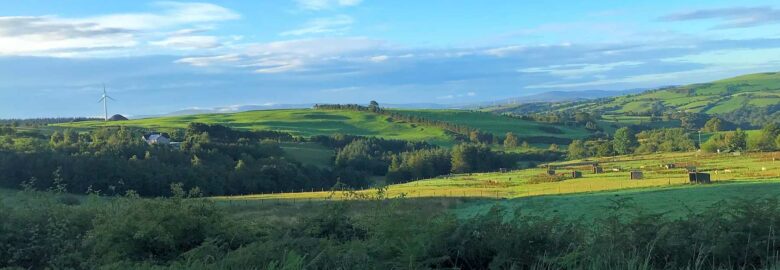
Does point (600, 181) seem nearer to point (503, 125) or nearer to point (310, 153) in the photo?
point (310, 153)

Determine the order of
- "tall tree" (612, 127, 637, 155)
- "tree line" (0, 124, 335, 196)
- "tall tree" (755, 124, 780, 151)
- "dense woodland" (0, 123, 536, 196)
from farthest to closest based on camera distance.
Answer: "tall tree" (612, 127, 637, 155) → "tall tree" (755, 124, 780, 151) → "dense woodland" (0, 123, 536, 196) → "tree line" (0, 124, 335, 196)

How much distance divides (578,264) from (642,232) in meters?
1.61

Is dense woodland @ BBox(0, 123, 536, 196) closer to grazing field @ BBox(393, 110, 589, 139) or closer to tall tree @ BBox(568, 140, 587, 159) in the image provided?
tall tree @ BBox(568, 140, 587, 159)

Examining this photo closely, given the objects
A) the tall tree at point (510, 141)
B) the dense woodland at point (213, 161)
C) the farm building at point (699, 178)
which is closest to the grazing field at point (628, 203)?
the farm building at point (699, 178)

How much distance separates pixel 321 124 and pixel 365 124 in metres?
10.8

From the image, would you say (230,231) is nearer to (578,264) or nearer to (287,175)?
(578,264)

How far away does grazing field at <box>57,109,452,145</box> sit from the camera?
146500 mm

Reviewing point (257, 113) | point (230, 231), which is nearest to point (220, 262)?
point (230, 231)

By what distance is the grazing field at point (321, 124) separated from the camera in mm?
146500

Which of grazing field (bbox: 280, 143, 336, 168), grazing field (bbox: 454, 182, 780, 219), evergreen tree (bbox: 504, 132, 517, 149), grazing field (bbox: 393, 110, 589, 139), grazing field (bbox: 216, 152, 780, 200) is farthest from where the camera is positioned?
grazing field (bbox: 393, 110, 589, 139)

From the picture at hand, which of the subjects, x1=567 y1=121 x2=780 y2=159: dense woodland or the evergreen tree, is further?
the evergreen tree

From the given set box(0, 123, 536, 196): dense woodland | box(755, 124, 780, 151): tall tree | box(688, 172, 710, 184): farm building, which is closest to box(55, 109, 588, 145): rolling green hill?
box(0, 123, 536, 196): dense woodland

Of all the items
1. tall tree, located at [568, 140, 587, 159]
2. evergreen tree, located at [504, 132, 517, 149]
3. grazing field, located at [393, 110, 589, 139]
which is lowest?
tall tree, located at [568, 140, 587, 159]

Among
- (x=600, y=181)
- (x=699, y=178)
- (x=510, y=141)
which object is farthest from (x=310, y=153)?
(x=699, y=178)
